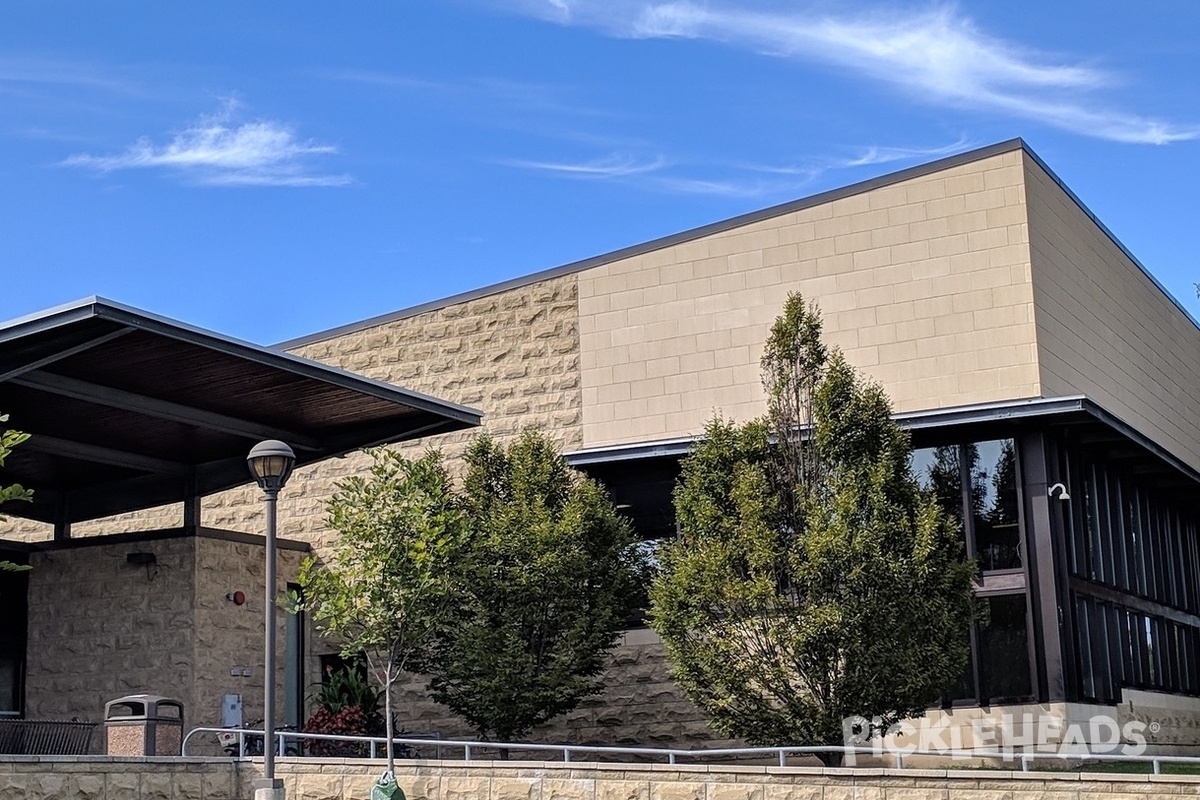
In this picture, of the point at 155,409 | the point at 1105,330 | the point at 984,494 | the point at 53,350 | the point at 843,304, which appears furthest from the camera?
the point at 1105,330

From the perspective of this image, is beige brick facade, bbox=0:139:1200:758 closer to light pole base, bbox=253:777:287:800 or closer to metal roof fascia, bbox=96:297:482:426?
metal roof fascia, bbox=96:297:482:426

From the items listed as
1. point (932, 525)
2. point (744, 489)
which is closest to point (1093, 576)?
point (932, 525)

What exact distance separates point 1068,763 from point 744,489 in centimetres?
599

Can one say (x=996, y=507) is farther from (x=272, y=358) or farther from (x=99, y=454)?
(x=99, y=454)

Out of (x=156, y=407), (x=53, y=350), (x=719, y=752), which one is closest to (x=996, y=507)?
(x=719, y=752)

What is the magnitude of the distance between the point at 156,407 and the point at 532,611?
6.23 metres

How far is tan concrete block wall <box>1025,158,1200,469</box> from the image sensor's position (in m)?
23.7

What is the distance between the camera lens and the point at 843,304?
969 inches

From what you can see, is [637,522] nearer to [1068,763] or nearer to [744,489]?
[744,489]

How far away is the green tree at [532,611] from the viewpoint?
2252 centimetres

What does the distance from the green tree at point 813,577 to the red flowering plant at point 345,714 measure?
5792 mm

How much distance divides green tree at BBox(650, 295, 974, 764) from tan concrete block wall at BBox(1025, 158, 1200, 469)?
425 centimetres

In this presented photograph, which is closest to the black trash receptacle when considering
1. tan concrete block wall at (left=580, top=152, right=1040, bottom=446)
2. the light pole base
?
the light pole base

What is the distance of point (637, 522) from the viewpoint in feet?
82.4
